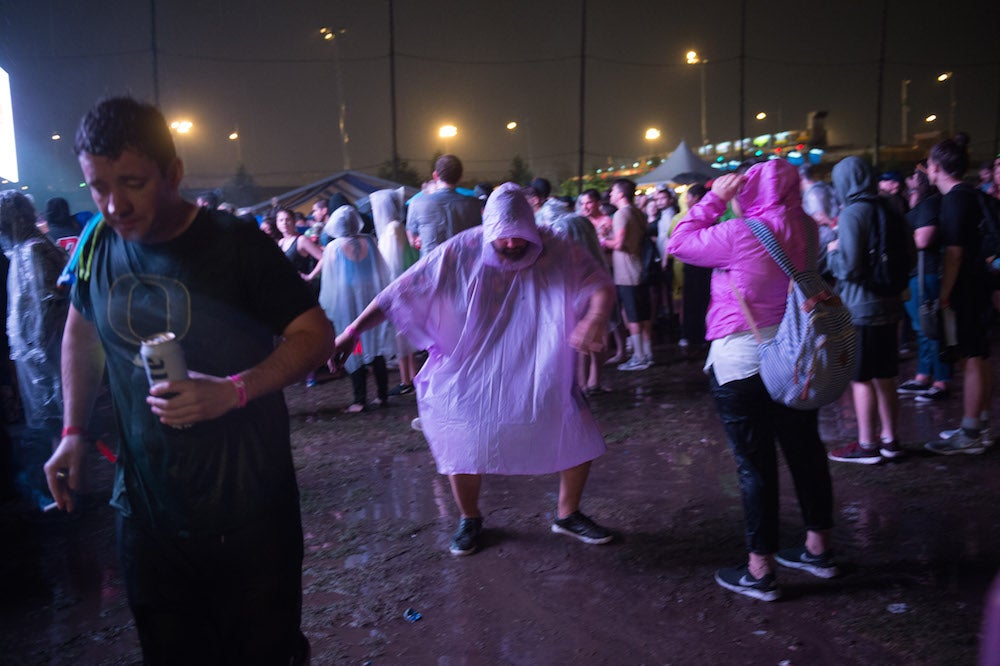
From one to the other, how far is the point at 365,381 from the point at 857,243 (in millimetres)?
4670

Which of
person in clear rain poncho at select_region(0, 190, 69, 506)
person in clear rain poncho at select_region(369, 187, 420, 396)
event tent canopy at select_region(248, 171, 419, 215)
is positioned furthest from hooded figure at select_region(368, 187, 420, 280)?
event tent canopy at select_region(248, 171, 419, 215)

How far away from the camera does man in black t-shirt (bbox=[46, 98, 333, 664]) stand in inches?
81.7

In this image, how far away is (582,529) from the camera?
4355 mm

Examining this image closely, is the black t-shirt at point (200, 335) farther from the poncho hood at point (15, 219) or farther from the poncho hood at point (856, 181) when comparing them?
the poncho hood at point (856, 181)

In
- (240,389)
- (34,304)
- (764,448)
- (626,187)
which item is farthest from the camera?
(626,187)

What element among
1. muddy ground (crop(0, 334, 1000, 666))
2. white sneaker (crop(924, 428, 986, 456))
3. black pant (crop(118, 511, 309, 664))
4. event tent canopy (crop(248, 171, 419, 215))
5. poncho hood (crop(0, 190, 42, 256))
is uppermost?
event tent canopy (crop(248, 171, 419, 215))

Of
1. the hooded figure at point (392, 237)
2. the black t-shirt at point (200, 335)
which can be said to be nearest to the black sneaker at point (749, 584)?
the black t-shirt at point (200, 335)

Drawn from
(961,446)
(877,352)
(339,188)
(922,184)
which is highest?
(339,188)

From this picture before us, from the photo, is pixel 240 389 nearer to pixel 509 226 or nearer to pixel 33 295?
pixel 509 226

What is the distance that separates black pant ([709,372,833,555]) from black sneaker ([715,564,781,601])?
139 millimetres

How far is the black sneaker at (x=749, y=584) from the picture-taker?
358 centimetres

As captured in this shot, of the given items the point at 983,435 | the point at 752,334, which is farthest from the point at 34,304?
the point at 983,435

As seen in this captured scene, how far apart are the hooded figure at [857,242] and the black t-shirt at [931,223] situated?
866 millimetres

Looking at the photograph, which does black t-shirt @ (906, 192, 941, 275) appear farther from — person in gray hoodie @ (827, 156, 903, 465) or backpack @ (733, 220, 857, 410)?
backpack @ (733, 220, 857, 410)
